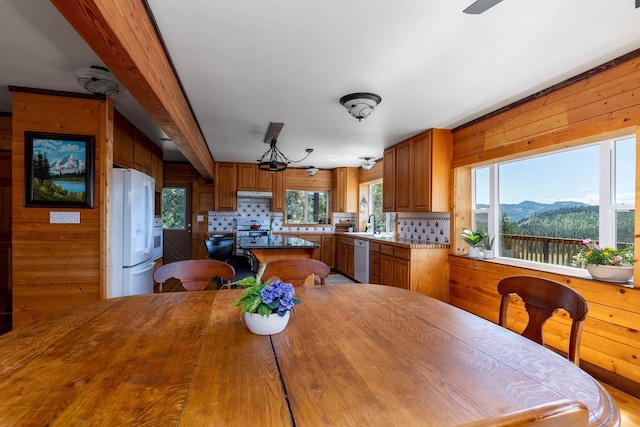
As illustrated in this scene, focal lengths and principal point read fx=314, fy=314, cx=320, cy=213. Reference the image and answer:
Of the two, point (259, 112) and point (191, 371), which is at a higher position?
point (259, 112)

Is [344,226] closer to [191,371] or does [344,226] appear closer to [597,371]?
[597,371]

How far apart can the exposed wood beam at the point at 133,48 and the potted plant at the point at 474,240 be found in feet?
10.3

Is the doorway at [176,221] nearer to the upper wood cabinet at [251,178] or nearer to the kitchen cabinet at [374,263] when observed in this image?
the upper wood cabinet at [251,178]

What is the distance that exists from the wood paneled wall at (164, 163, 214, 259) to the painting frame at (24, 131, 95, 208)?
365 centimetres

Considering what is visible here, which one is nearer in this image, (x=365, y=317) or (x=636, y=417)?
(x=365, y=317)

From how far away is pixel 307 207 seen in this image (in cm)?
688

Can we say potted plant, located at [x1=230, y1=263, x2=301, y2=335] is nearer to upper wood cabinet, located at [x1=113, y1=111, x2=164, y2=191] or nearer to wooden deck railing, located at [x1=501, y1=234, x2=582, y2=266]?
wooden deck railing, located at [x1=501, y1=234, x2=582, y2=266]

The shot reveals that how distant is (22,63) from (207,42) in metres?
1.46

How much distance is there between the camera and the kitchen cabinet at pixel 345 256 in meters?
5.76

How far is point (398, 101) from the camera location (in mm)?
2902

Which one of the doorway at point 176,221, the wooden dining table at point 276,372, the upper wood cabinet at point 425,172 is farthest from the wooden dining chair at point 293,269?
the doorway at point 176,221

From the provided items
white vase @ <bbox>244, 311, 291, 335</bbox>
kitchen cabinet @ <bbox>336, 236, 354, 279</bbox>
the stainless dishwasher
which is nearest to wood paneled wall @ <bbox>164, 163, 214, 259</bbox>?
kitchen cabinet @ <bbox>336, 236, 354, 279</bbox>

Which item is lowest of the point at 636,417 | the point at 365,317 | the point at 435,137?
the point at 636,417

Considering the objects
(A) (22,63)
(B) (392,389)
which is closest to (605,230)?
(B) (392,389)
